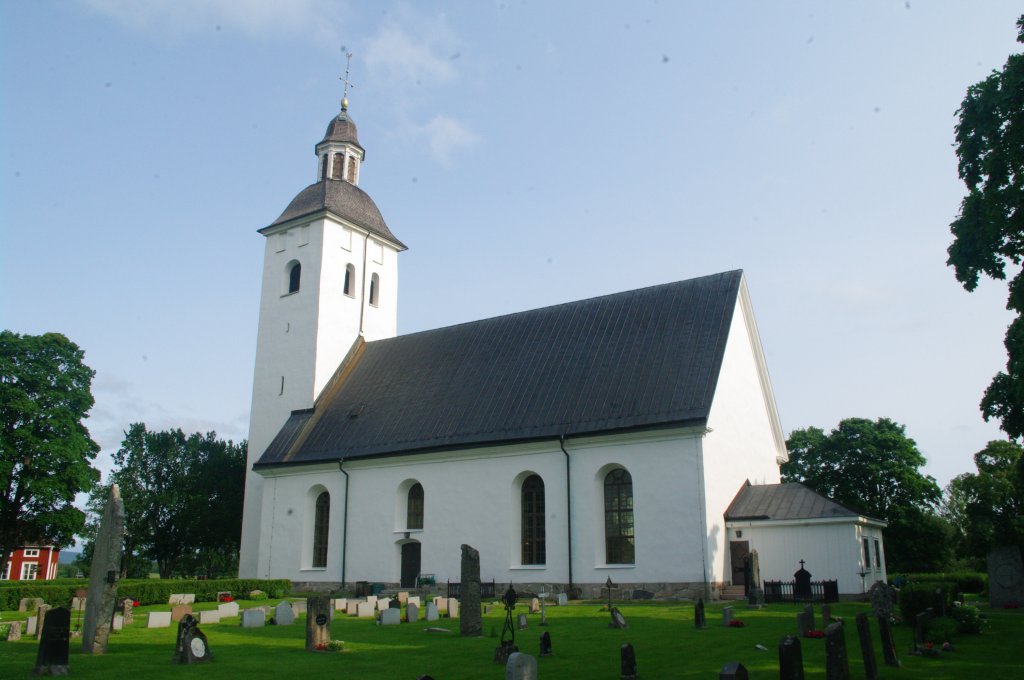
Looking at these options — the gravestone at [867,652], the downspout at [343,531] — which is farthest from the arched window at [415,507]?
the gravestone at [867,652]

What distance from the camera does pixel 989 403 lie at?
60.2ft

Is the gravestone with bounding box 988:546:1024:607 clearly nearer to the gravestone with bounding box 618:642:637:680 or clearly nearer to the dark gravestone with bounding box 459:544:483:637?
the dark gravestone with bounding box 459:544:483:637

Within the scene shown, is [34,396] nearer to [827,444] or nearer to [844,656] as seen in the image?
[844,656]

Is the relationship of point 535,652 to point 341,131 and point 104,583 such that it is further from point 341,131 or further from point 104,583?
point 341,131

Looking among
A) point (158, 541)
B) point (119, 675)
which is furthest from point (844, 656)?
point (158, 541)

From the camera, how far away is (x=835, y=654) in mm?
8523

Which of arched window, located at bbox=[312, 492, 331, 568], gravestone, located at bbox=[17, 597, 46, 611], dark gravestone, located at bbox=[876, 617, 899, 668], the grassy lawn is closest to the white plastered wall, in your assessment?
the grassy lawn

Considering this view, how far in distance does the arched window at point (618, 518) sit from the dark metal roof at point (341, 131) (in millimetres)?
21434

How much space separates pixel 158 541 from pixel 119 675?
32.9 metres

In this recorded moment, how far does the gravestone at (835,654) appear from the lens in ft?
27.7

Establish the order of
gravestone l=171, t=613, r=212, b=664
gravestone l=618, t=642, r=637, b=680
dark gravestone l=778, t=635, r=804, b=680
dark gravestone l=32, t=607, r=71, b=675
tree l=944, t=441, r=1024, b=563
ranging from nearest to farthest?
1. dark gravestone l=778, t=635, r=804, b=680
2. gravestone l=618, t=642, r=637, b=680
3. dark gravestone l=32, t=607, r=71, b=675
4. gravestone l=171, t=613, r=212, b=664
5. tree l=944, t=441, r=1024, b=563

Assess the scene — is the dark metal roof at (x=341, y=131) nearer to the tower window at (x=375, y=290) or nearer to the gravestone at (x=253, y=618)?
the tower window at (x=375, y=290)

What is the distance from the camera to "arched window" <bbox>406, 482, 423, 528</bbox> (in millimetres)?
27969

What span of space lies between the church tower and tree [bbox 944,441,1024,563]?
2644cm
